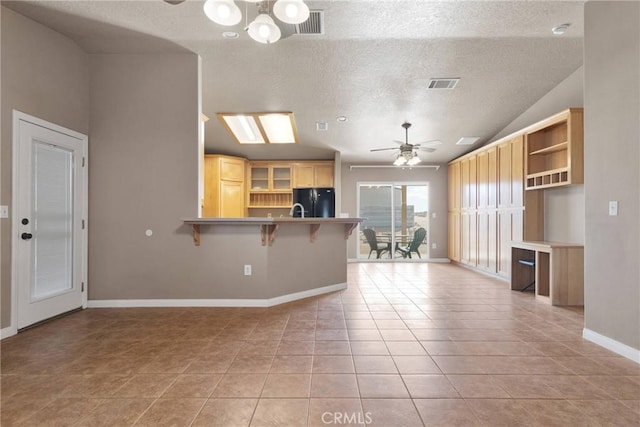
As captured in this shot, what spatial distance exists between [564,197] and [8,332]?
6565 millimetres

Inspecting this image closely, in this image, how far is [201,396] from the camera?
1.95m

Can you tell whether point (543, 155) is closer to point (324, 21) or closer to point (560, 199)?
point (560, 199)

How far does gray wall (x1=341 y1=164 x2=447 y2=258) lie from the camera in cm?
851

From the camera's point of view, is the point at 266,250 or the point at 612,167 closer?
the point at 612,167

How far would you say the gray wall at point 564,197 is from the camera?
14.5 ft

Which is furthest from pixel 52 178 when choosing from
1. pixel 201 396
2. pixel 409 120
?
pixel 409 120

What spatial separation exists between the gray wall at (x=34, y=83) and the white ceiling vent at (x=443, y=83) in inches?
174

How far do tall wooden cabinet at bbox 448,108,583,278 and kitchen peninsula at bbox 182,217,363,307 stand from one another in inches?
120

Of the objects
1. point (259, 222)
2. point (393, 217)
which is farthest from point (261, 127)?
point (393, 217)

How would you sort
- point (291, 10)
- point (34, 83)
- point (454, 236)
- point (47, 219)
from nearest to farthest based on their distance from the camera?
point (291, 10) < point (34, 83) < point (47, 219) < point (454, 236)

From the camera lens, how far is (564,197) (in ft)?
15.4

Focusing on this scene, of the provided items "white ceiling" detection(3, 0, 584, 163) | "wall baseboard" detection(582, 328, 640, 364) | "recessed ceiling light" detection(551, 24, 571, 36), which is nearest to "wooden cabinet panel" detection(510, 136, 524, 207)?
"white ceiling" detection(3, 0, 584, 163)

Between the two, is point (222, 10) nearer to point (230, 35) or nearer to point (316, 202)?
point (230, 35)

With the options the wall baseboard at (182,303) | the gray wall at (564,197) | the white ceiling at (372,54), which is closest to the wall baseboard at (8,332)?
the wall baseboard at (182,303)
